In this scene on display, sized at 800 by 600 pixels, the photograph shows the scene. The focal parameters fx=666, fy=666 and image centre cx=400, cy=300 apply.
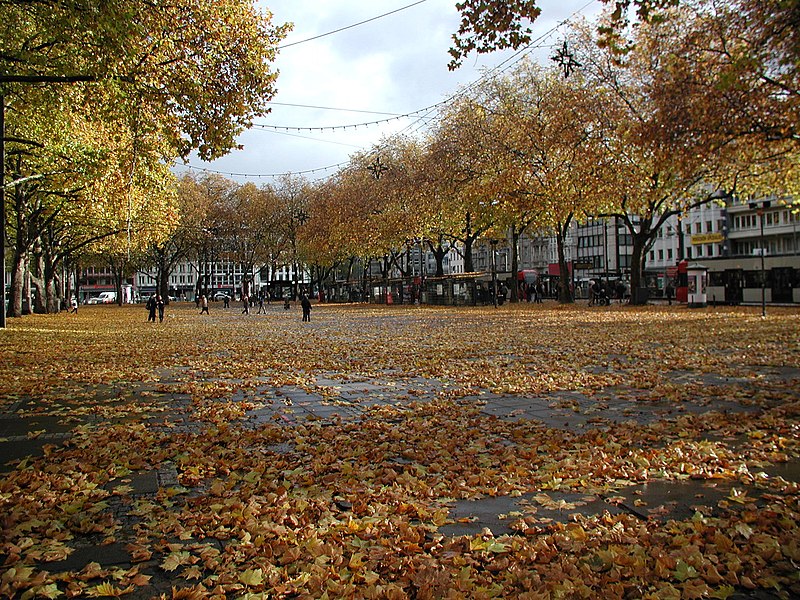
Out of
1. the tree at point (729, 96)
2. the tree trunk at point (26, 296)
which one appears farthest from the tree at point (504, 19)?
the tree trunk at point (26, 296)

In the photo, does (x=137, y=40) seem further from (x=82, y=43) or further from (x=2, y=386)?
(x=2, y=386)

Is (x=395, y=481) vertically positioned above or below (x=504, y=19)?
below

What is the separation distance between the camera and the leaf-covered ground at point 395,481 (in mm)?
3496

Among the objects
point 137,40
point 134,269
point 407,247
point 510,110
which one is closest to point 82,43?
point 137,40

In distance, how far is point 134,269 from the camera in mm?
→ 87750

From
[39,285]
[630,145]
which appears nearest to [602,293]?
[630,145]

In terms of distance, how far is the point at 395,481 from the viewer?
5246mm

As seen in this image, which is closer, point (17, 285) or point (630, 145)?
point (630, 145)

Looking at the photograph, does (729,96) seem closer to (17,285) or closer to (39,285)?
(17,285)

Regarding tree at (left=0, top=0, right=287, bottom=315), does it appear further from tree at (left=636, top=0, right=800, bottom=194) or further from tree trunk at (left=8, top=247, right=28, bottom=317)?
tree trunk at (left=8, top=247, right=28, bottom=317)

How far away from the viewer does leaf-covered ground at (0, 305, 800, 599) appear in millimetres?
3496

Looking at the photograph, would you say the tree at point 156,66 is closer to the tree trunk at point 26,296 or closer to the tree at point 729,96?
the tree at point 729,96

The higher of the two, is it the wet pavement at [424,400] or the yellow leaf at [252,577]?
the yellow leaf at [252,577]

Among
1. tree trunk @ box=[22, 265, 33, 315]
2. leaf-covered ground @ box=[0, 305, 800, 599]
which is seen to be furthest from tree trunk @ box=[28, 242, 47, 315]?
leaf-covered ground @ box=[0, 305, 800, 599]
